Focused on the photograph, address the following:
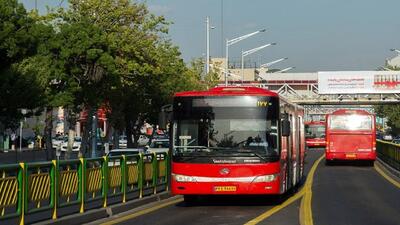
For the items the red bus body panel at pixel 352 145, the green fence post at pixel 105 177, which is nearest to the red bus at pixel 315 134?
the red bus body panel at pixel 352 145

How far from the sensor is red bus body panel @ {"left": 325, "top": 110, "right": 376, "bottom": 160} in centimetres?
4066

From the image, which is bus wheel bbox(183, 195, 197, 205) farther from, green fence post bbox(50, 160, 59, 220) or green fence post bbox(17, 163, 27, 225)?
green fence post bbox(17, 163, 27, 225)

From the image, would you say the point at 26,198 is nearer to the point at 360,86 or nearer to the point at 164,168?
the point at 164,168

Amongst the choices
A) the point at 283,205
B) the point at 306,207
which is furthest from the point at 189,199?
the point at 306,207

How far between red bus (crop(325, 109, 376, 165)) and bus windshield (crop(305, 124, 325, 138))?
32316 mm

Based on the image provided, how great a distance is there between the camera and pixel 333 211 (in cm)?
1689

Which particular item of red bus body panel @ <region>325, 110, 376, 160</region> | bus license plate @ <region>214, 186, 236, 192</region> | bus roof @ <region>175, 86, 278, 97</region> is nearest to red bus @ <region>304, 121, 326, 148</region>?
red bus body panel @ <region>325, 110, 376, 160</region>

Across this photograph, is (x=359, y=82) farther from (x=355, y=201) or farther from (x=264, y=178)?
(x=264, y=178)

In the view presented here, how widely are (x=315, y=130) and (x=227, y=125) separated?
5962cm

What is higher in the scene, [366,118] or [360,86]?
[360,86]

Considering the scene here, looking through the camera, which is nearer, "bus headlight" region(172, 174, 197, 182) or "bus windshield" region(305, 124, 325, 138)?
"bus headlight" region(172, 174, 197, 182)

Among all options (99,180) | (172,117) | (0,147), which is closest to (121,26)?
(172,117)

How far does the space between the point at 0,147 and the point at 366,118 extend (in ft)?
125

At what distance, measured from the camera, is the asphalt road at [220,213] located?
1495 centimetres
